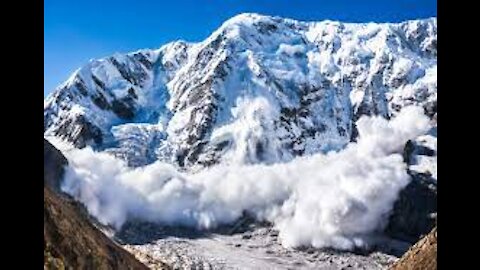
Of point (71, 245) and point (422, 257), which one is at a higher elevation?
point (422, 257)

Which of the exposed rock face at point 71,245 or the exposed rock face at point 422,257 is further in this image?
the exposed rock face at point 422,257

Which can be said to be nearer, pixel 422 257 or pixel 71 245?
pixel 422 257

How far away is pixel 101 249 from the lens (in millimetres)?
106000

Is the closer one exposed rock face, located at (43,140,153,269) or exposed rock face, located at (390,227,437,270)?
exposed rock face, located at (43,140,153,269)
